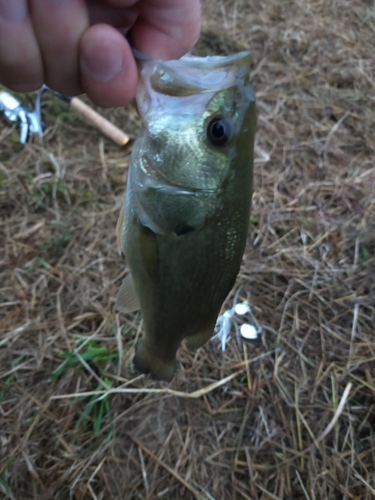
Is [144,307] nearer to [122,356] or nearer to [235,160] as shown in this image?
[235,160]

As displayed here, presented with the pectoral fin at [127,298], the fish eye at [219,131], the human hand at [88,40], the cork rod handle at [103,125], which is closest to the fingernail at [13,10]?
the human hand at [88,40]

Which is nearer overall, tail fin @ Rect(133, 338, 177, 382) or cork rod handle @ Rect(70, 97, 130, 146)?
tail fin @ Rect(133, 338, 177, 382)

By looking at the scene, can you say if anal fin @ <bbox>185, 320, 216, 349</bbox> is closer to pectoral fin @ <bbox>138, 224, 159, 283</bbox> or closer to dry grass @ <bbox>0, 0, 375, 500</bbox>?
pectoral fin @ <bbox>138, 224, 159, 283</bbox>

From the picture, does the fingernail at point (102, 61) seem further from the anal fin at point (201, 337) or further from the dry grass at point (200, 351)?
the dry grass at point (200, 351)

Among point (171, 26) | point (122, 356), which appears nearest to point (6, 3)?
point (171, 26)

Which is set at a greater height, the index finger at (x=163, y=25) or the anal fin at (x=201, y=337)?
the index finger at (x=163, y=25)

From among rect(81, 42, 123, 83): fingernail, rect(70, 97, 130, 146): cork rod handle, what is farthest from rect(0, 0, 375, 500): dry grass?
Result: rect(81, 42, 123, 83): fingernail
